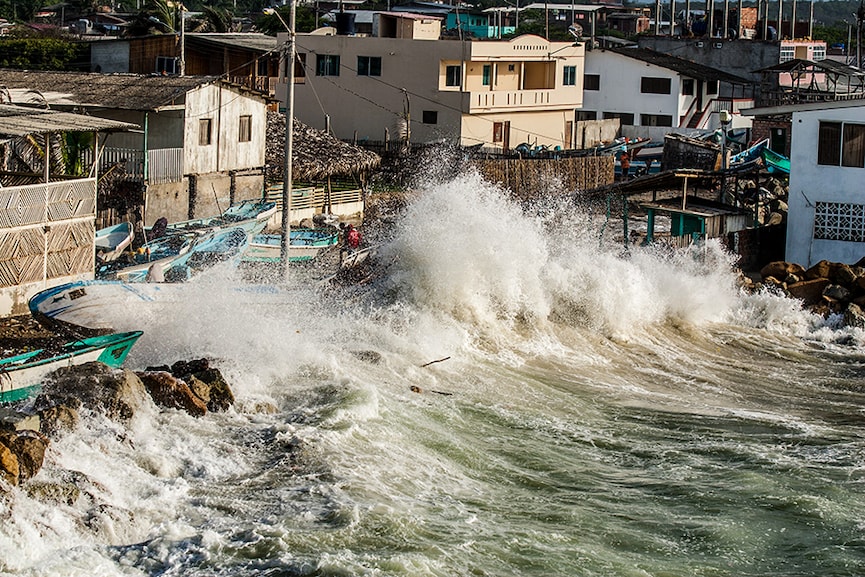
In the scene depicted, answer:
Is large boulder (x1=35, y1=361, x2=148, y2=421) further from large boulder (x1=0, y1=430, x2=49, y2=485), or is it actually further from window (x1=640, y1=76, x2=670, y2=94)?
window (x1=640, y1=76, x2=670, y2=94)

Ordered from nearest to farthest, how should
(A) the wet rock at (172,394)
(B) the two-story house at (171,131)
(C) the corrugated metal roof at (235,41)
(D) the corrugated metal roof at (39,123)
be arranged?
(A) the wet rock at (172,394), (D) the corrugated metal roof at (39,123), (B) the two-story house at (171,131), (C) the corrugated metal roof at (235,41)

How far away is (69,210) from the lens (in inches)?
918

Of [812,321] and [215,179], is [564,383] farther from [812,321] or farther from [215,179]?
[215,179]

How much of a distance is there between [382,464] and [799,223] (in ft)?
63.6

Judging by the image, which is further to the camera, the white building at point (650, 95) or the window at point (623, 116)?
the window at point (623, 116)

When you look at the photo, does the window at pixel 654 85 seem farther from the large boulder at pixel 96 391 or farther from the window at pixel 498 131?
the large boulder at pixel 96 391

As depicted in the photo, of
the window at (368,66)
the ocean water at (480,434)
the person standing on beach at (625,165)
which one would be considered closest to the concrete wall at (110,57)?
the window at (368,66)

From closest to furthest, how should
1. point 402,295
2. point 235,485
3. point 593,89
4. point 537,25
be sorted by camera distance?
point 235,485, point 402,295, point 593,89, point 537,25

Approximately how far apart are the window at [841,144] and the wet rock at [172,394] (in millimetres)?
20233

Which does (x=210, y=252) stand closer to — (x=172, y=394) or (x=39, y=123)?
(x=39, y=123)

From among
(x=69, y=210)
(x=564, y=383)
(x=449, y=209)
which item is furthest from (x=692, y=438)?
(x=69, y=210)

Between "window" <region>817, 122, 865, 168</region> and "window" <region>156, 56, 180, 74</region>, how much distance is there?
2075cm

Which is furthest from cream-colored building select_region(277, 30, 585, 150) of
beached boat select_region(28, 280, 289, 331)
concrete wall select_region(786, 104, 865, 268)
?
beached boat select_region(28, 280, 289, 331)

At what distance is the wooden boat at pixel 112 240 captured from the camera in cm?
2573
